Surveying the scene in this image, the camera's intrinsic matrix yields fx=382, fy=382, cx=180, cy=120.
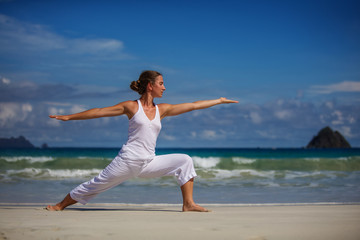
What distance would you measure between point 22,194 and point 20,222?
4.19 meters

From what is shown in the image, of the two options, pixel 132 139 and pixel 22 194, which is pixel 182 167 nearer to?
pixel 132 139

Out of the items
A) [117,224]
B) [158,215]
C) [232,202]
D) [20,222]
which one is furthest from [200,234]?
[232,202]

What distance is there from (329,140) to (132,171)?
78013 millimetres

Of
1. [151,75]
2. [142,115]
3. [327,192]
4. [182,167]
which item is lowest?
[327,192]

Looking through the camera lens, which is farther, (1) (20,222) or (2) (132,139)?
(2) (132,139)

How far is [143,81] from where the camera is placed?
472cm

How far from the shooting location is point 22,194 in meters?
7.83

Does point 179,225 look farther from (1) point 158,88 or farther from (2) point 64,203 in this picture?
(2) point 64,203

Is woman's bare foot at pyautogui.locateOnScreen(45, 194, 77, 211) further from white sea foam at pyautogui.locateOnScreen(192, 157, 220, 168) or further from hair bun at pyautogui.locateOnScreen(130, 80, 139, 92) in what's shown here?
white sea foam at pyautogui.locateOnScreen(192, 157, 220, 168)

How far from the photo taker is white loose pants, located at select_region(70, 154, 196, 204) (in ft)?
15.1

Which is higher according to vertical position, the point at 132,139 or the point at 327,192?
the point at 132,139

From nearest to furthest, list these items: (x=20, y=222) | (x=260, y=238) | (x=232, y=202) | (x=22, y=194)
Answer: (x=260, y=238) → (x=20, y=222) → (x=232, y=202) → (x=22, y=194)

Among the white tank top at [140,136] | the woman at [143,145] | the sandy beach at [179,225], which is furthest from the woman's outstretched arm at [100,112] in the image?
the sandy beach at [179,225]

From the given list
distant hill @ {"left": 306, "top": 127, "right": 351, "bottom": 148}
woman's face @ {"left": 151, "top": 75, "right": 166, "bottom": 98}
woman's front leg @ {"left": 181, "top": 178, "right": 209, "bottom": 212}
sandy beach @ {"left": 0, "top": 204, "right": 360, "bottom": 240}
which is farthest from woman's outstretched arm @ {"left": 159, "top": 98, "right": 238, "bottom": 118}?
distant hill @ {"left": 306, "top": 127, "right": 351, "bottom": 148}
